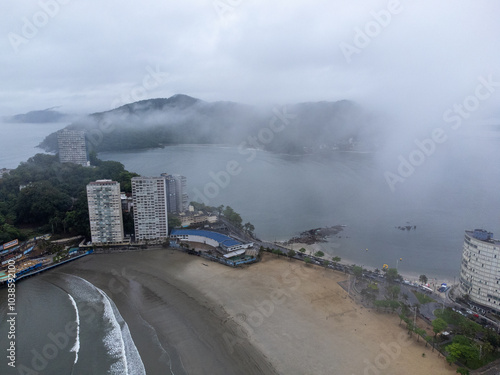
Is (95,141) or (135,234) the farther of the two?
(95,141)

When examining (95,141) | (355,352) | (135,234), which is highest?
(95,141)

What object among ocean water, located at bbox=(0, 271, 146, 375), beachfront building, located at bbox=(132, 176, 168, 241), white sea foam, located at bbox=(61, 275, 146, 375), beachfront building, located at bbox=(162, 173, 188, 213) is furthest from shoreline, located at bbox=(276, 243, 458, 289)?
ocean water, located at bbox=(0, 271, 146, 375)

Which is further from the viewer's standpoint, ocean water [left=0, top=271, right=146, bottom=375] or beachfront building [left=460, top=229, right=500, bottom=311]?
beachfront building [left=460, top=229, right=500, bottom=311]

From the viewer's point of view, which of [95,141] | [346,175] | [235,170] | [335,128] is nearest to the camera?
[346,175]

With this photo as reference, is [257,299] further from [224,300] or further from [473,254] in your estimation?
[473,254]

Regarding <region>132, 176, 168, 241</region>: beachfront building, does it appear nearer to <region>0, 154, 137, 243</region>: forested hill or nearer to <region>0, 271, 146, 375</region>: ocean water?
<region>0, 154, 137, 243</region>: forested hill

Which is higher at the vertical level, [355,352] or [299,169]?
[299,169]

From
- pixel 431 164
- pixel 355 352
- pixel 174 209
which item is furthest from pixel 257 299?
pixel 431 164
